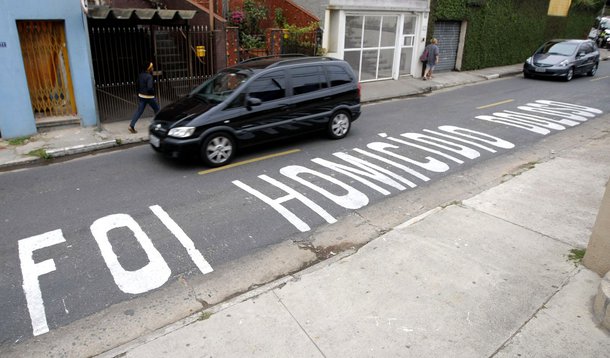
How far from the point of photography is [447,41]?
20844mm

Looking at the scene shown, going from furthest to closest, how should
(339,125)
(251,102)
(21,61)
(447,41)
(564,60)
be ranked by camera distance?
(447,41) < (564,60) < (339,125) < (21,61) < (251,102)

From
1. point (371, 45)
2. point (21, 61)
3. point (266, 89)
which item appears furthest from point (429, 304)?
point (371, 45)

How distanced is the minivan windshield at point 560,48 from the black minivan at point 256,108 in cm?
1474

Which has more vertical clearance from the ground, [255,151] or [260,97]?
[260,97]

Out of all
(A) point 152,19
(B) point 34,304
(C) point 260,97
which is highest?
(A) point 152,19

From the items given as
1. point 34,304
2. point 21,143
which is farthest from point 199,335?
point 21,143

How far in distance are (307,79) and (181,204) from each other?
413 cm

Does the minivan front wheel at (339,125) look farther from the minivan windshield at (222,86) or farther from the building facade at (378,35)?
the building facade at (378,35)

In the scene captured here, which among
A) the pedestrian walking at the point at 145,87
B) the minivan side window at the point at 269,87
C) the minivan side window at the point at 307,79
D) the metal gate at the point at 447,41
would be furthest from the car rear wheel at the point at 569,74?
the pedestrian walking at the point at 145,87

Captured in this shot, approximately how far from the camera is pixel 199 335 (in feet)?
13.5

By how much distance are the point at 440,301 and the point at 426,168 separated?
444cm

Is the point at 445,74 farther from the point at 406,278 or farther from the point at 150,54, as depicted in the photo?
the point at 406,278

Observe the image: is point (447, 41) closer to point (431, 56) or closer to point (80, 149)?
point (431, 56)

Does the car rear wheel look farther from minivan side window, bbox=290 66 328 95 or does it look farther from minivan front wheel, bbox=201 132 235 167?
minivan front wheel, bbox=201 132 235 167
